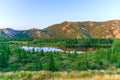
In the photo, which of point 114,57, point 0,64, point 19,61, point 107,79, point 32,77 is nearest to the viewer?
point 107,79

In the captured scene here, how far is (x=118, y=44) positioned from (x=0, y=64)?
74467 mm

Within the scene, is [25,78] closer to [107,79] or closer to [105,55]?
[107,79]

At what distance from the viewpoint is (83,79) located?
1773 cm

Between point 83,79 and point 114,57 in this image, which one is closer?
point 83,79

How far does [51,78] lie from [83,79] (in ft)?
7.22

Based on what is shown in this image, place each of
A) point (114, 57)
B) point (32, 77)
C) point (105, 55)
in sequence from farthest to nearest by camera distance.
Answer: point (105, 55) → point (114, 57) → point (32, 77)

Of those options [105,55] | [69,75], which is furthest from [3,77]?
[105,55]

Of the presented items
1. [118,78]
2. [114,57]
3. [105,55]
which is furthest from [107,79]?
[105,55]

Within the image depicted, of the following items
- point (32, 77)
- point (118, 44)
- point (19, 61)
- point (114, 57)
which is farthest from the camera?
point (118, 44)

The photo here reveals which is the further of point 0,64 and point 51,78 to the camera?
point 0,64

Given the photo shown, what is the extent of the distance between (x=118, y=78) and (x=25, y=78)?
6216mm

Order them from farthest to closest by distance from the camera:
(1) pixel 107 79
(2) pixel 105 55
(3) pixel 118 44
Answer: (3) pixel 118 44 < (2) pixel 105 55 < (1) pixel 107 79

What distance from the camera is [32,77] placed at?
1870 cm

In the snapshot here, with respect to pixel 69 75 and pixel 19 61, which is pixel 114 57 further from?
pixel 69 75
